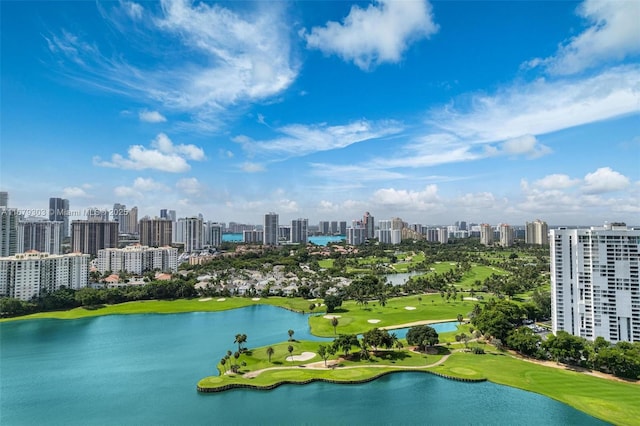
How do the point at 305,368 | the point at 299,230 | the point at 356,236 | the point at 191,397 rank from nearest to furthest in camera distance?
the point at 191,397
the point at 305,368
the point at 356,236
the point at 299,230

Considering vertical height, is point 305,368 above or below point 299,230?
below

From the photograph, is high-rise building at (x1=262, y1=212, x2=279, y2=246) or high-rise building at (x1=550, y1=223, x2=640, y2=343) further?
high-rise building at (x1=262, y1=212, x2=279, y2=246)

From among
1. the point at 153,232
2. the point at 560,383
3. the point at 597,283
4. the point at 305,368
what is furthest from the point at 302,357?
the point at 153,232

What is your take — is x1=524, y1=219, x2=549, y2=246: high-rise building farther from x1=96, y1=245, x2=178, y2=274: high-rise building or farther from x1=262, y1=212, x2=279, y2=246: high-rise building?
x1=96, y1=245, x2=178, y2=274: high-rise building

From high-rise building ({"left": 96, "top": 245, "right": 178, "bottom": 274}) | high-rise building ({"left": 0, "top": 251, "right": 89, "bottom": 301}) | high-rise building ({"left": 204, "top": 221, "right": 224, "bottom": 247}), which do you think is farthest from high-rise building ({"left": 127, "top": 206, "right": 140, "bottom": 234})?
high-rise building ({"left": 0, "top": 251, "right": 89, "bottom": 301})

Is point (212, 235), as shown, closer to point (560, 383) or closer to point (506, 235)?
point (506, 235)

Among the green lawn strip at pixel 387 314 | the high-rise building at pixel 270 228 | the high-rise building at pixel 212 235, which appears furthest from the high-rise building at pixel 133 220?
the green lawn strip at pixel 387 314
